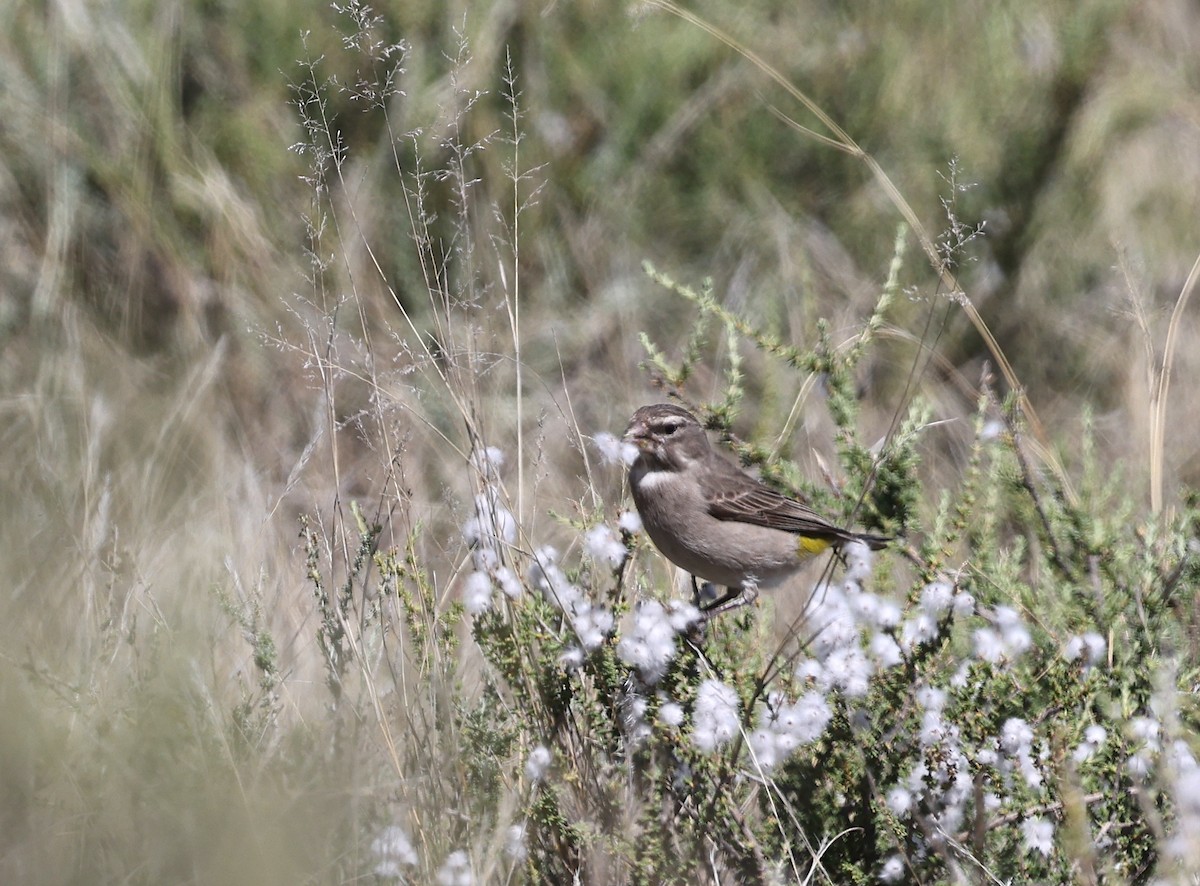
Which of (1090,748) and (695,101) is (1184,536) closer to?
(1090,748)

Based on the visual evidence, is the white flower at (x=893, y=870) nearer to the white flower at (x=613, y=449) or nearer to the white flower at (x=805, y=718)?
the white flower at (x=805, y=718)

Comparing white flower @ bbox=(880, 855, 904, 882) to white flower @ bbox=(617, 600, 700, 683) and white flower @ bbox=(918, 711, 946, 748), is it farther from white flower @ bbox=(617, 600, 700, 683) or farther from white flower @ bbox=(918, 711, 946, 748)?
white flower @ bbox=(617, 600, 700, 683)

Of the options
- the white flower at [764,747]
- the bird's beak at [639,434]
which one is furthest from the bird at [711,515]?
the white flower at [764,747]

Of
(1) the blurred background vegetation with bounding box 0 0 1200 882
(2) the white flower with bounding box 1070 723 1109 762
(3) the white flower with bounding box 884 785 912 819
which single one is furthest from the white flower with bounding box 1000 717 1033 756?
(1) the blurred background vegetation with bounding box 0 0 1200 882

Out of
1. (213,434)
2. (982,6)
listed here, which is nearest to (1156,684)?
(213,434)

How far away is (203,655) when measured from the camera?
3.41 metres

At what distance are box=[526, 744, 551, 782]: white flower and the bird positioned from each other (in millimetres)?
1186

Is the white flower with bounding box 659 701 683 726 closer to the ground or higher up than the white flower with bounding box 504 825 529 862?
higher up

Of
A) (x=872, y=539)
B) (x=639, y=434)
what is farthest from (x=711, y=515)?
(x=872, y=539)

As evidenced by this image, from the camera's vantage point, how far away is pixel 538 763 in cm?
327

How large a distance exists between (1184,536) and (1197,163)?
417cm

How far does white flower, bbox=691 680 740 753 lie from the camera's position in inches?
121

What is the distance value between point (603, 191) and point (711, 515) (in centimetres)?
291

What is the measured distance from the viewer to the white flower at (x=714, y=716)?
10.1 ft
